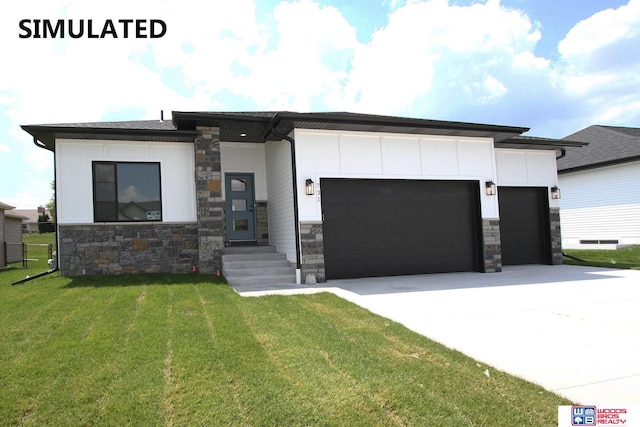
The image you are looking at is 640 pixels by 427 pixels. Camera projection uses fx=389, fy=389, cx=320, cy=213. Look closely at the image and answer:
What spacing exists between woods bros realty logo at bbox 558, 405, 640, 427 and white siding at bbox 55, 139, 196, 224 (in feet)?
27.1

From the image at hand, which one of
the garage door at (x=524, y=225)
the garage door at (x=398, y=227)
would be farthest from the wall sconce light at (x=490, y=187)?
the garage door at (x=524, y=225)

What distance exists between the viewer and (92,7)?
8062 millimetres

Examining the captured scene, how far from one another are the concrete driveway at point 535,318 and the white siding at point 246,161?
11.4ft

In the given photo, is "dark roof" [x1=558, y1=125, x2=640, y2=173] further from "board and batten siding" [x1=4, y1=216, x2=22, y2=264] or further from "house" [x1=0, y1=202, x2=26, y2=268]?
"board and batten siding" [x1=4, y1=216, x2=22, y2=264]

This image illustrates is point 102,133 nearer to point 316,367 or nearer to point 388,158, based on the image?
point 388,158

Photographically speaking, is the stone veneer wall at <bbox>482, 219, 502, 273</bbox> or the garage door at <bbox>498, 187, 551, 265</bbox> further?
the garage door at <bbox>498, 187, 551, 265</bbox>

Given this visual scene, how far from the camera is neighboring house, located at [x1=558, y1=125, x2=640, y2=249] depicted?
46.9ft

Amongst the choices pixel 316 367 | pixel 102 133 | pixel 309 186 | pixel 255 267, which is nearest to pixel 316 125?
pixel 309 186

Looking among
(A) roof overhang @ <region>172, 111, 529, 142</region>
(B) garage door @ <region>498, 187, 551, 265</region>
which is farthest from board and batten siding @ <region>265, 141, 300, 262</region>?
(B) garage door @ <region>498, 187, 551, 265</region>

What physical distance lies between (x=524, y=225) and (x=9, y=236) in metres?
20.4

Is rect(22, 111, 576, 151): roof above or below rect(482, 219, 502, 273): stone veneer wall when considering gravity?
above

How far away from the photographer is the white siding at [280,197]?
8.84 meters

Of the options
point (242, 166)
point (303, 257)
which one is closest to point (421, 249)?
point (303, 257)

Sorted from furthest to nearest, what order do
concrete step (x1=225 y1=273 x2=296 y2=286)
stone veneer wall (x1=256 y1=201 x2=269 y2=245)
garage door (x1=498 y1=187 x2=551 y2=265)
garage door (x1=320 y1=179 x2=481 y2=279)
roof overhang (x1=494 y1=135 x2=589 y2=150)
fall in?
1. garage door (x1=498 y1=187 x2=551 y2=265)
2. roof overhang (x1=494 y1=135 x2=589 y2=150)
3. stone veneer wall (x1=256 y1=201 x2=269 y2=245)
4. garage door (x1=320 y1=179 x2=481 y2=279)
5. concrete step (x1=225 y1=273 x2=296 y2=286)
